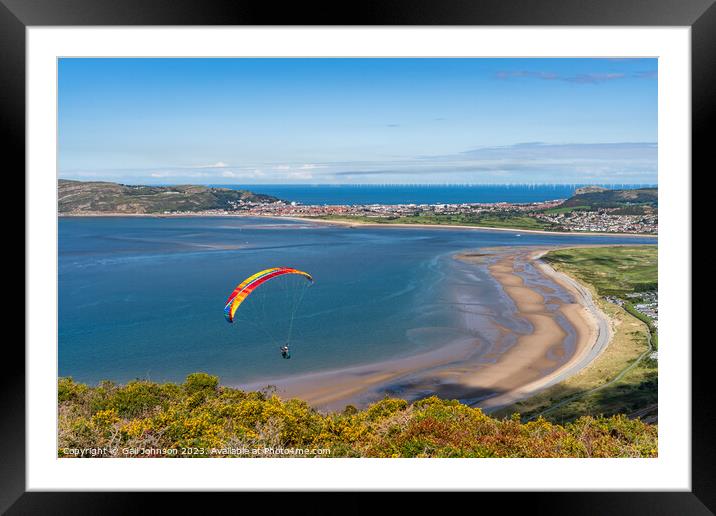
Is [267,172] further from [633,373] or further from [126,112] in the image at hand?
[633,373]

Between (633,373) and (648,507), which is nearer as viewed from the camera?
(648,507)

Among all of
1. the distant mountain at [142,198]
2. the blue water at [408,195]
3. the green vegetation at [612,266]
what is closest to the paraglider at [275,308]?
the green vegetation at [612,266]

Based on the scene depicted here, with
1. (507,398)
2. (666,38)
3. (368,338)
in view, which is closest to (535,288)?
(368,338)

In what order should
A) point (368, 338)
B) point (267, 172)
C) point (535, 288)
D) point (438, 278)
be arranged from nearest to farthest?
point (368, 338)
point (535, 288)
point (438, 278)
point (267, 172)

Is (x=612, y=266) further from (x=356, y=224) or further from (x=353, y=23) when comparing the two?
(x=353, y=23)

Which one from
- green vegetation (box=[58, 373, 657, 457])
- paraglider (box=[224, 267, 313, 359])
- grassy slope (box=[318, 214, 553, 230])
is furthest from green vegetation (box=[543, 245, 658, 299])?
green vegetation (box=[58, 373, 657, 457])

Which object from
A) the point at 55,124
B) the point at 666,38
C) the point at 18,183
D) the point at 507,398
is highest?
the point at 666,38
